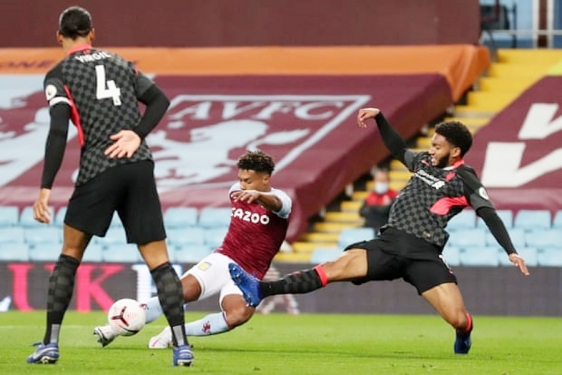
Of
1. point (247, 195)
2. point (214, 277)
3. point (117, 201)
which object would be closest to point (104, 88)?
point (117, 201)

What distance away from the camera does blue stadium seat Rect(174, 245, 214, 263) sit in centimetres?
1825

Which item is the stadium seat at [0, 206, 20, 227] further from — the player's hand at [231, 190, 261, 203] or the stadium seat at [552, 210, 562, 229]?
the player's hand at [231, 190, 261, 203]

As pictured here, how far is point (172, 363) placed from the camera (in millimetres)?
8539

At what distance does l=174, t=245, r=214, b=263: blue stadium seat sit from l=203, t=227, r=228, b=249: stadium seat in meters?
0.09

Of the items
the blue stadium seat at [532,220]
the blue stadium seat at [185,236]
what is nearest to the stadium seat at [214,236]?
the blue stadium seat at [185,236]

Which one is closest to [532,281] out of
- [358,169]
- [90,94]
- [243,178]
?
[358,169]

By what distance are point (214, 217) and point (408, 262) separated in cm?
863

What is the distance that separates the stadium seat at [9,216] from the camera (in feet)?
63.6

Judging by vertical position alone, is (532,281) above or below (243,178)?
below

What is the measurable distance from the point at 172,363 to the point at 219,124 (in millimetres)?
13300

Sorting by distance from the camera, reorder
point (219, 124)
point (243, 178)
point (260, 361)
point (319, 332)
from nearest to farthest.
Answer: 1. point (260, 361)
2. point (243, 178)
3. point (319, 332)
4. point (219, 124)

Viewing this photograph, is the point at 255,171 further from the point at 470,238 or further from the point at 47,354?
the point at 470,238

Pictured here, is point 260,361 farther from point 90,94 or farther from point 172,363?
point 90,94

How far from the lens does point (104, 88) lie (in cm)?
822
